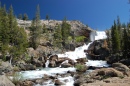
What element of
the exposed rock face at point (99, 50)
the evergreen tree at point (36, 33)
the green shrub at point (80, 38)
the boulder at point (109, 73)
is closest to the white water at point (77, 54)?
the exposed rock face at point (99, 50)

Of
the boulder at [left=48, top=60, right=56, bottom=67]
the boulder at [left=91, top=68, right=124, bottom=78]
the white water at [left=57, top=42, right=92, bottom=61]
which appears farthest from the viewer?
the white water at [left=57, top=42, right=92, bottom=61]

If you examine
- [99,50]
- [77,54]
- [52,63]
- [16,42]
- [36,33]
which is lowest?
[52,63]

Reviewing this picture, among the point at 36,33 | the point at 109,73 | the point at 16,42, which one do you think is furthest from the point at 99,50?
the point at 109,73

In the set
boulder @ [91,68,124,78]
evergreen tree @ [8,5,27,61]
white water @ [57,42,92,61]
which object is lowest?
boulder @ [91,68,124,78]

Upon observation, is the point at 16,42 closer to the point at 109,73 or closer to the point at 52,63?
the point at 52,63

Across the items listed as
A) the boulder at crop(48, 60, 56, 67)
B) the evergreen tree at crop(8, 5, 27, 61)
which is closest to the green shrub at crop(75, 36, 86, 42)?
the evergreen tree at crop(8, 5, 27, 61)

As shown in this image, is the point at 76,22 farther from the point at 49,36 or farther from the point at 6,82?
the point at 6,82

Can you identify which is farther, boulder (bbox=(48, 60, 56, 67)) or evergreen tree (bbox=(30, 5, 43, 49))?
evergreen tree (bbox=(30, 5, 43, 49))

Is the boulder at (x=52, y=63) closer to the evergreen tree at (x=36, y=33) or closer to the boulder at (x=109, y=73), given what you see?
the evergreen tree at (x=36, y=33)

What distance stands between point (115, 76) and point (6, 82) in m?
11.7

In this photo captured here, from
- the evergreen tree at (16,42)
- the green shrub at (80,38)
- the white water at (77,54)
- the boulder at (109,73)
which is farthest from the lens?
the green shrub at (80,38)

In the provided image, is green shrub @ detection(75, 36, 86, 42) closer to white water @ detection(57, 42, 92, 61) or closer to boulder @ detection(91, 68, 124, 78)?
white water @ detection(57, 42, 92, 61)

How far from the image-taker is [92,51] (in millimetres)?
67812

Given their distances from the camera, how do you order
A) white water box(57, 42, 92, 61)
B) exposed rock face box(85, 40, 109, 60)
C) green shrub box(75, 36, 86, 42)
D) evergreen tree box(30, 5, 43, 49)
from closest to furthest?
white water box(57, 42, 92, 61)
exposed rock face box(85, 40, 109, 60)
evergreen tree box(30, 5, 43, 49)
green shrub box(75, 36, 86, 42)
